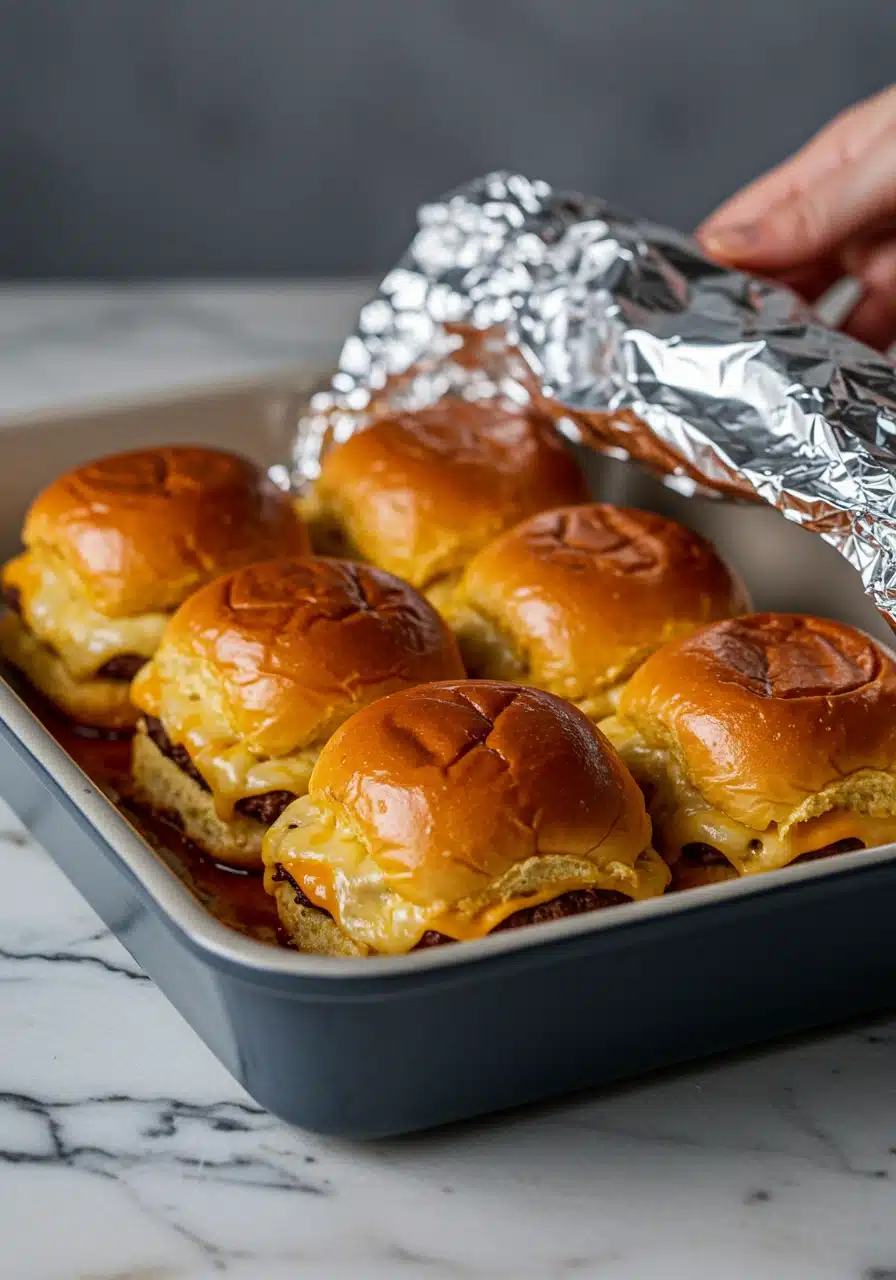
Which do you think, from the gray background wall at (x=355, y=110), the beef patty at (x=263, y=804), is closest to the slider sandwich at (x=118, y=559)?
the beef patty at (x=263, y=804)

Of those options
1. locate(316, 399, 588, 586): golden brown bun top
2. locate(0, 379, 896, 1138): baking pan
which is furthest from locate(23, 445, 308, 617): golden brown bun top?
locate(0, 379, 896, 1138): baking pan

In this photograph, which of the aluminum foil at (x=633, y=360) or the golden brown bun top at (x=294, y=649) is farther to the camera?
the aluminum foil at (x=633, y=360)

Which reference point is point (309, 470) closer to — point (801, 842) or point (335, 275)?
point (801, 842)

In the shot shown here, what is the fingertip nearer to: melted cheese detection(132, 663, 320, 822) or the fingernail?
the fingernail

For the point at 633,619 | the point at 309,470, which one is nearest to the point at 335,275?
the point at 309,470

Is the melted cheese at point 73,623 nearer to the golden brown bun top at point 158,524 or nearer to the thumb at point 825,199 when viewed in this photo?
the golden brown bun top at point 158,524
